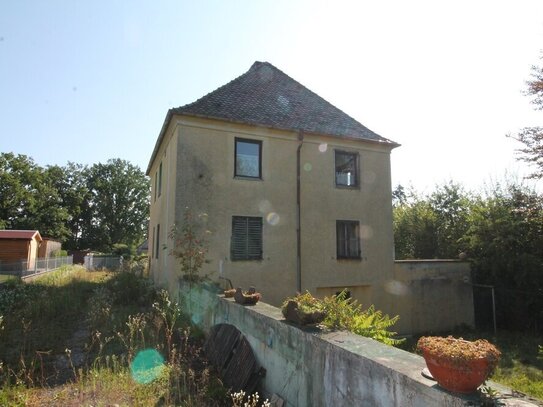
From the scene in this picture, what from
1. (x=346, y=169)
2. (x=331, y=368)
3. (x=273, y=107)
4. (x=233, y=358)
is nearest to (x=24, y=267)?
(x=273, y=107)

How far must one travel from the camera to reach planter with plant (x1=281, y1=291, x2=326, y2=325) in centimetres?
449

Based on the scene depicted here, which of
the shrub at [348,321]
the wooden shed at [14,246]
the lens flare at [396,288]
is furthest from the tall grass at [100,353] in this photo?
the wooden shed at [14,246]

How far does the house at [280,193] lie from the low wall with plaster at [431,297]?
17 centimetres

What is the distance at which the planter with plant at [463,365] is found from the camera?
242 centimetres

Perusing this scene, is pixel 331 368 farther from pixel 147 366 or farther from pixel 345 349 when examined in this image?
pixel 147 366

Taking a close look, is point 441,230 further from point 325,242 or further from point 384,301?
point 325,242

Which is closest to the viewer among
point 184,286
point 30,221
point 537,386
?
point 537,386

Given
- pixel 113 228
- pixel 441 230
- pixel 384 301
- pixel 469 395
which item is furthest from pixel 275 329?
pixel 113 228

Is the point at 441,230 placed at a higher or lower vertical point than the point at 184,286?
higher

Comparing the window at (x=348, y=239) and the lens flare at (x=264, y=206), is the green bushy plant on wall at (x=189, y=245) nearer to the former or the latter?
the lens flare at (x=264, y=206)

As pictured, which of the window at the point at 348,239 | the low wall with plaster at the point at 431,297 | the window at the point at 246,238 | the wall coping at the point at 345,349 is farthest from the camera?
the low wall with plaster at the point at 431,297

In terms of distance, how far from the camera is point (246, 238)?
12.4m

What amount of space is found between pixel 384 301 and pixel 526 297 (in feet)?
18.4

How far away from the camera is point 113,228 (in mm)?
63781
